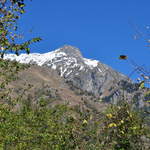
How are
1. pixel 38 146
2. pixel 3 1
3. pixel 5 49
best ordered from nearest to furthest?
1. pixel 3 1
2. pixel 5 49
3. pixel 38 146

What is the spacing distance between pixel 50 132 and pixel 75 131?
926 inches

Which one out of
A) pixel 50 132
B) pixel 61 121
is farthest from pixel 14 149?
pixel 61 121

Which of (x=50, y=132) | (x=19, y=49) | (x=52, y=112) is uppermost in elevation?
(x=52, y=112)

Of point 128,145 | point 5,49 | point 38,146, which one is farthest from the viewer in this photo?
point 38,146

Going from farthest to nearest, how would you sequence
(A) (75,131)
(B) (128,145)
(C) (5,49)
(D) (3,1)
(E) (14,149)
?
(E) (14,149), (B) (128,145), (A) (75,131), (C) (5,49), (D) (3,1)

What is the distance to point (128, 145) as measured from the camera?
27641 mm

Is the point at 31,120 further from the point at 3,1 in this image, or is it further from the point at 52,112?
the point at 3,1

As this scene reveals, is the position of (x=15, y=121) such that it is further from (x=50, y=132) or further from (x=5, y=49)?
(x=5, y=49)

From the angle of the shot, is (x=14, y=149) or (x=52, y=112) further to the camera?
(x=52, y=112)

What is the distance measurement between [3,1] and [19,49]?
6.89 ft

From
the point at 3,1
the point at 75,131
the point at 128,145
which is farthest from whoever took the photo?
the point at 128,145

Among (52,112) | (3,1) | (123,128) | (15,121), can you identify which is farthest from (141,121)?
(52,112)

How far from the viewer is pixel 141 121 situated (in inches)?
995

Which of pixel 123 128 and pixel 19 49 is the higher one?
pixel 19 49
